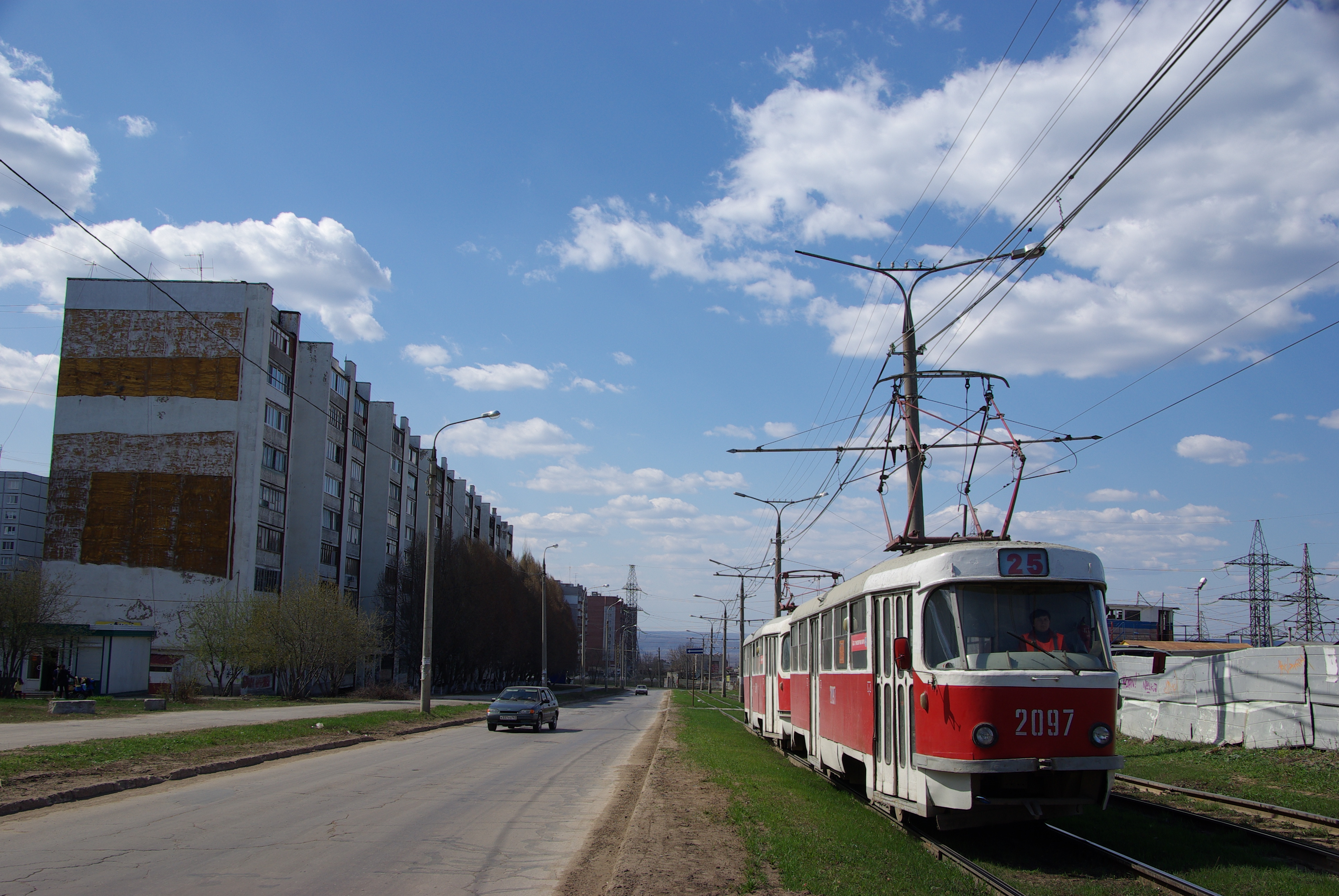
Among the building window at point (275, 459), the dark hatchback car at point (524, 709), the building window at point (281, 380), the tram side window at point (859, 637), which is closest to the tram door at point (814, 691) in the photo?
the tram side window at point (859, 637)

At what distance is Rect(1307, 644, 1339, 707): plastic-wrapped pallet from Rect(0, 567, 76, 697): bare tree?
138ft

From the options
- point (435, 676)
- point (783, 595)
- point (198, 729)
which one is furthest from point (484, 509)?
point (198, 729)

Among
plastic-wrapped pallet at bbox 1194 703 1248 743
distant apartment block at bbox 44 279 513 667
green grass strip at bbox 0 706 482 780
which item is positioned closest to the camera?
green grass strip at bbox 0 706 482 780

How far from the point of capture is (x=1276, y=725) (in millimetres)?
17172

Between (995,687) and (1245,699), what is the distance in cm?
1295

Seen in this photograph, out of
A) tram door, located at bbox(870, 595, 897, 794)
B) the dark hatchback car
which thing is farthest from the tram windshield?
the dark hatchback car

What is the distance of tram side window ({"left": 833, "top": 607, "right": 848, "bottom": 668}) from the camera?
1267cm

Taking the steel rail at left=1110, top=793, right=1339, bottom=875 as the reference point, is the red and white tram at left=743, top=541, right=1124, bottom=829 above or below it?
above

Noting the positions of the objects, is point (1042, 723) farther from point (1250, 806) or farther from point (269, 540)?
point (269, 540)

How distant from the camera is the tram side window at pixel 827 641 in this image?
1384 centimetres

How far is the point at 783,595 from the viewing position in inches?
1560

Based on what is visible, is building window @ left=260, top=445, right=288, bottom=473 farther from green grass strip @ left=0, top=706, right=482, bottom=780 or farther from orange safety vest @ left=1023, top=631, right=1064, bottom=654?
orange safety vest @ left=1023, top=631, right=1064, bottom=654

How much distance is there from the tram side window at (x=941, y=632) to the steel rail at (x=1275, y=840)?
3396 millimetres

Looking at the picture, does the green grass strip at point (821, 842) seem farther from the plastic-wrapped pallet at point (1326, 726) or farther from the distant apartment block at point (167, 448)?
the distant apartment block at point (167, 448)
